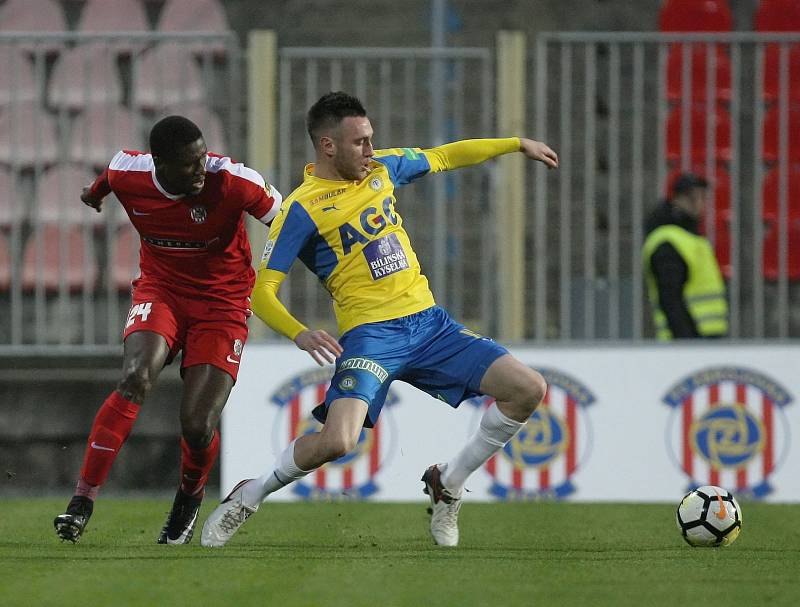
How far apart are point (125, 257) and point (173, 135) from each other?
482 cm

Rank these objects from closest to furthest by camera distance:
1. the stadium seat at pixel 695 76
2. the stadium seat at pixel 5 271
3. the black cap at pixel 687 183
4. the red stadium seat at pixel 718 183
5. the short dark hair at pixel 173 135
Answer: the short dark hair at pixel 173 135, the black cap at pixel 687 183, the stadium seat at pixel 5 271, the red stadium seat at pixel 718 183, the stadium seat at pixel 695 76

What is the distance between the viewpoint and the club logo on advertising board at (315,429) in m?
9.66

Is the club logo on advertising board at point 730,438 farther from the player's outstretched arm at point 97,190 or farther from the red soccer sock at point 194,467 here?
the player's outstretched arm at point 97,190

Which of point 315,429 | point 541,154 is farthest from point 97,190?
point 315,429

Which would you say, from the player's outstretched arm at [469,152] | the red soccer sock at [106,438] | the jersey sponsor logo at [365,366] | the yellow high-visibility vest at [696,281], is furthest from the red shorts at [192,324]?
the yellow high-visibility vest at [696,281]

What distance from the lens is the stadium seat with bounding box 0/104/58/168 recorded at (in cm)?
1065

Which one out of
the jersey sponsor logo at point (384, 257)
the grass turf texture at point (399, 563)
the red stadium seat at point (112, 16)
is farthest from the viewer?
the red stadium seat at point (112, 16)

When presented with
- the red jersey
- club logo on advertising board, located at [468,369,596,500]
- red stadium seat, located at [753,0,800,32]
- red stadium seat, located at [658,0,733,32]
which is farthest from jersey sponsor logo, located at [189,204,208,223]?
red stadium seat, located at [753,0,800,32]

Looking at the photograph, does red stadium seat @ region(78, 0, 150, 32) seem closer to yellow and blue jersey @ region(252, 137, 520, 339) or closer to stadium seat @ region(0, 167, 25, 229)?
stadium seat @ region(0, 167, 25, 229)

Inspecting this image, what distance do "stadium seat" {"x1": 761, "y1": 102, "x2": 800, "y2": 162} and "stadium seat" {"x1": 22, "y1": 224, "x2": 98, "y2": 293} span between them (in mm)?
4635

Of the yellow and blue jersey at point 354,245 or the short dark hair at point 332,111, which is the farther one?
the short dark hair at point 332,111

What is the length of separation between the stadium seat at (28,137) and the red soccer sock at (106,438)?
438 centimetres

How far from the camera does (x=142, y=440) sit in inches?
402

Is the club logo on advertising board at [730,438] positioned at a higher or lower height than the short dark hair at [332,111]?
lower
